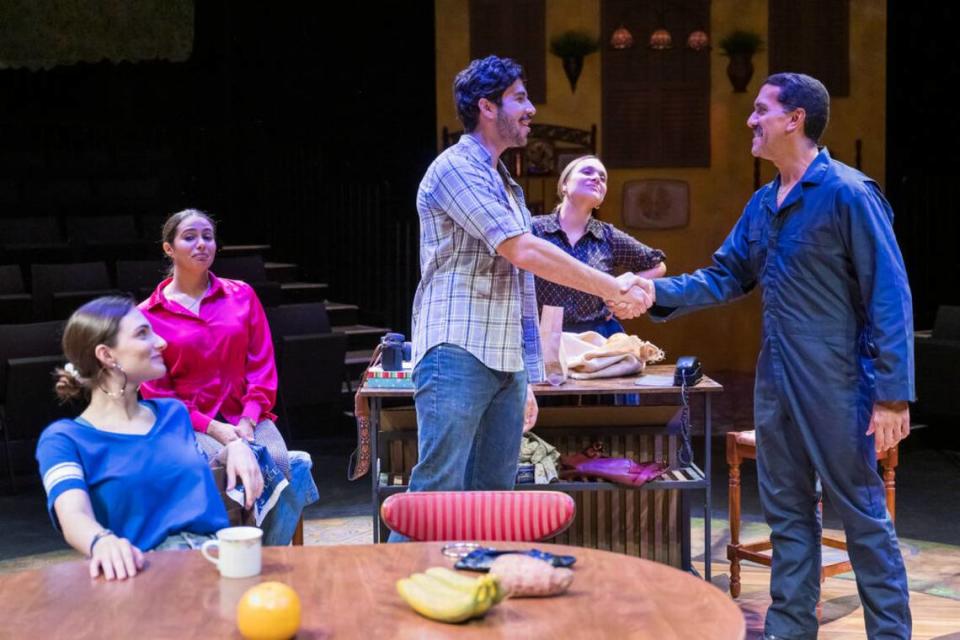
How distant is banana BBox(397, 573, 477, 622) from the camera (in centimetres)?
192

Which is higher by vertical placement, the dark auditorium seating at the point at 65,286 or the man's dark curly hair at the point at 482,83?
the man's dark curly hair at the point at 482,83

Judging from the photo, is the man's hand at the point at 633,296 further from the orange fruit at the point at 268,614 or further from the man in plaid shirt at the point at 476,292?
the orange fruit at the point at 268,614

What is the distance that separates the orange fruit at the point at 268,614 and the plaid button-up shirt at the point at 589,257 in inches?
119

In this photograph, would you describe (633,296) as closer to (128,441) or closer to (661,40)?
(128,441)

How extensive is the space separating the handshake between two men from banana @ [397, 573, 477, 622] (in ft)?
5.31

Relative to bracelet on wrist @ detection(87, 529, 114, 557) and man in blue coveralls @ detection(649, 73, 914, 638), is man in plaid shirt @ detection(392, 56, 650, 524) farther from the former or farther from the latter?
bracelet on wrist @ detection(87, 529, 114, 557)

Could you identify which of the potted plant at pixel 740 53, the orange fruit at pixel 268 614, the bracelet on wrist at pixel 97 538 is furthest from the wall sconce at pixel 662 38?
the orange fruit at pixel 268 614

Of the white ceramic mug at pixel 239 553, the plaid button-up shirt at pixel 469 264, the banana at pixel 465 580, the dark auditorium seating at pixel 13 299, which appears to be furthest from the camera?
the dark auditorium seating at pixel 13 299

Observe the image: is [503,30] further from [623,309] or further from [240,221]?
[623,309]

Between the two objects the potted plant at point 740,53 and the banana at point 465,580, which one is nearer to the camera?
the banana at point 465,580

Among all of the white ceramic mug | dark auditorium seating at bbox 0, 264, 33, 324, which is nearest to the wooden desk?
the white ceramic mug

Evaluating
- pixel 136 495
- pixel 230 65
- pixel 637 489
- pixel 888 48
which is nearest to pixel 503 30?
pixel 230 65

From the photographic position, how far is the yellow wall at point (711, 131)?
1077 centimetres

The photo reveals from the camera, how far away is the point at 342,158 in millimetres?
11078
